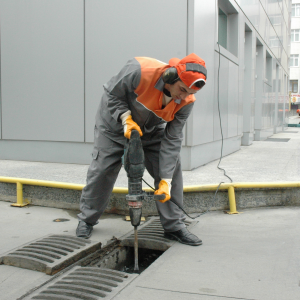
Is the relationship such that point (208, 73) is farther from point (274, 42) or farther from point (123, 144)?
point (274, 42)

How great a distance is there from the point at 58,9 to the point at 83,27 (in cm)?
53

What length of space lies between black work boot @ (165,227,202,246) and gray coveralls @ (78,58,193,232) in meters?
0.05

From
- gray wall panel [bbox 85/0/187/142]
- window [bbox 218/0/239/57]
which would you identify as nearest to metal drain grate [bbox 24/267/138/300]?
gray wall panel [bbox 85/0/187/142]

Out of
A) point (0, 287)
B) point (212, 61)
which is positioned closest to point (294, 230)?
point (0, 287)

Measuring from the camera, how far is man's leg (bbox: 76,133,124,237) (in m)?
3.25

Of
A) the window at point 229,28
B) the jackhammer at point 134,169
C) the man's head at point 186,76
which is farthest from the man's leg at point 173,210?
the window at point 229,28

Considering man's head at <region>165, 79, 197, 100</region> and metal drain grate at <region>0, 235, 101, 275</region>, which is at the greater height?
man's head at <region>165, 79, 197, 100</region>

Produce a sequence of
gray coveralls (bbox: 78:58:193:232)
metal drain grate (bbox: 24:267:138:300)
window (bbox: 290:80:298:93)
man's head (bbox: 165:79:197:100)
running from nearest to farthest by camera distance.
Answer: metal drain grate (bbox: 24:267:138:300) → man's head (bbox: 165:79:197:100) → gray coveralls (bbox: 78:58:193:232) → window (bbox: 290:80:298:93)

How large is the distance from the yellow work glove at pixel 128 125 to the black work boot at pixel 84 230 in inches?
41.9

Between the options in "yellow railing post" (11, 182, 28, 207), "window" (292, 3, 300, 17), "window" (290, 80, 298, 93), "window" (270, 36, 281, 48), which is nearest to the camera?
"yellow railing post" (11, 182, 28, 207)

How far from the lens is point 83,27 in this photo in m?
5.82

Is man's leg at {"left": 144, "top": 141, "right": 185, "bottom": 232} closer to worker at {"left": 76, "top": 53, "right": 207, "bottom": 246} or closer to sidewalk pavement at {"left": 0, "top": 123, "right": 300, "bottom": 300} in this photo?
worker at {"left": 76, "top": 53, "right": 207, "bottom": 246}

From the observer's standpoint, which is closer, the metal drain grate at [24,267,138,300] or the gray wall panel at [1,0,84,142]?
the metal drain grate at [24,267,138,300]

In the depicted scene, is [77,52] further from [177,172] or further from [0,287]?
[0,287]
